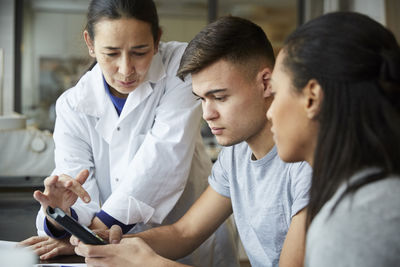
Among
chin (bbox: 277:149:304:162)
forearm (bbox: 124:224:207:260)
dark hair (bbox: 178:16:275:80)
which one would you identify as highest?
dark hair (bbox: 178:16:275:80)

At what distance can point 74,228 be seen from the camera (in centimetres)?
119

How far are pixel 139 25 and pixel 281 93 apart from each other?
67 cm

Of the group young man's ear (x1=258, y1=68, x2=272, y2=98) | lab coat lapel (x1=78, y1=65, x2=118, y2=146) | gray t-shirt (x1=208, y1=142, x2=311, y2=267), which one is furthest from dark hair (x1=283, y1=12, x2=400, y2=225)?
lab coat lapel (x1=78, y1=65, x2=118, y2=146)

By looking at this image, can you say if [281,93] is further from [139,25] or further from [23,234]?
[23,234]

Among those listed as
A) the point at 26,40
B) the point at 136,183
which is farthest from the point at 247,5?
the point at 136,183

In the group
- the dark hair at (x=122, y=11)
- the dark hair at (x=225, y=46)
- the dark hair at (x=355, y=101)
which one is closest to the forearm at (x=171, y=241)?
the dark hair at (x=225, y=46)

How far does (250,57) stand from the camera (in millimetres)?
1390

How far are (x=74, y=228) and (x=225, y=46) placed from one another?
0.59m

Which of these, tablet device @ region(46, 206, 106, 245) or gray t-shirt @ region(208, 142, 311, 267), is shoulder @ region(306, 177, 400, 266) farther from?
tablet device @ region(46, 206, 106, 245)

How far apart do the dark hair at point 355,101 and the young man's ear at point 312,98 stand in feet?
0.03

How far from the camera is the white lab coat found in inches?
61.9

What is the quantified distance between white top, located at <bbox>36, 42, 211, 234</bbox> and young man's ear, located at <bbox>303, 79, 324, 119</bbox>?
0.75 metres

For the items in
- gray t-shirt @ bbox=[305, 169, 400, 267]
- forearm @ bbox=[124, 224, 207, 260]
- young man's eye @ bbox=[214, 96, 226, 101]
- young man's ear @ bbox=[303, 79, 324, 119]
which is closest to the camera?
gray t-shirt @ bbox=[305, 169, 400, 267]

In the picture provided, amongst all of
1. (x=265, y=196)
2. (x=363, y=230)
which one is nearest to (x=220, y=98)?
(x=265, y=196)
